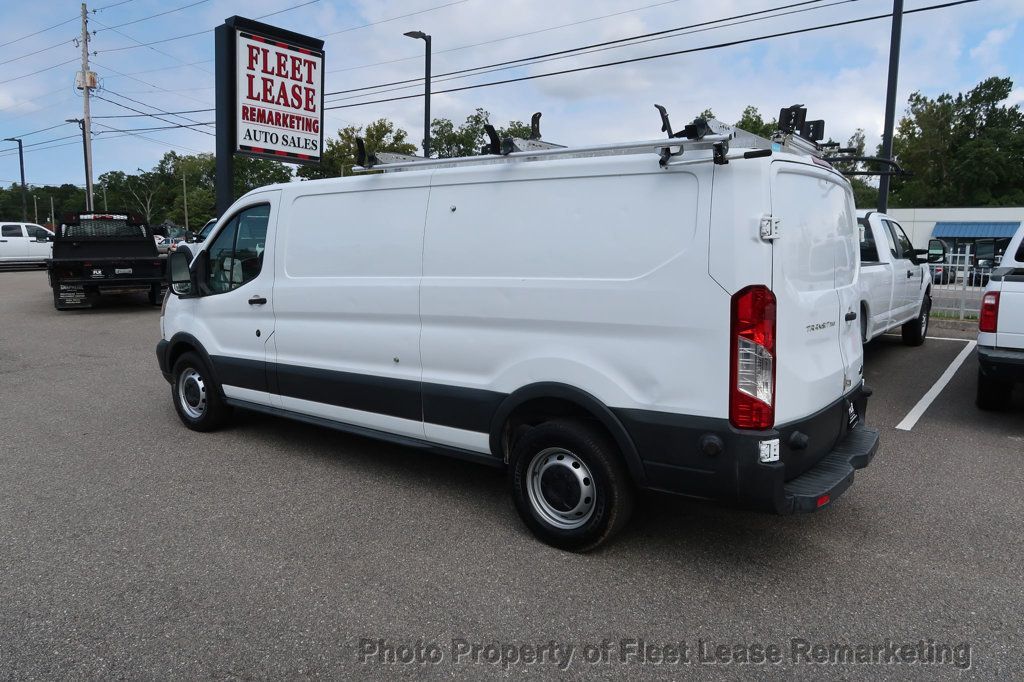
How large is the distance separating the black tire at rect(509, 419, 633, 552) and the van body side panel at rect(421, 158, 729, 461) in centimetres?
26

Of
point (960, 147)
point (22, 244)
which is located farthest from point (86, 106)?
point (960, 147)

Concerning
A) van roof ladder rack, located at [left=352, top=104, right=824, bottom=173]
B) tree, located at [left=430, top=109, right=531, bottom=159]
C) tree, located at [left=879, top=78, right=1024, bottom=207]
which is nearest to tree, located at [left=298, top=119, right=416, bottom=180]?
tree, located at [left=430, top=109, right=531, bottom=159]

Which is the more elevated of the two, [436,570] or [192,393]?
[192,393]

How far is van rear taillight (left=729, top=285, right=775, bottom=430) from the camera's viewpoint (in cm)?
327

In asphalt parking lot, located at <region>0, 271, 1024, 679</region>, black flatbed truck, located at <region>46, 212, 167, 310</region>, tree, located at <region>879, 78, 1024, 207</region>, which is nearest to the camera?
asphalt parking lot, located at <region>0, 271, 1024, 679</region>

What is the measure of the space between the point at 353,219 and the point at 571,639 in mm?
2996

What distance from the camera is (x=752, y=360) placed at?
10.8 ft

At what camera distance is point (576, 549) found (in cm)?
386

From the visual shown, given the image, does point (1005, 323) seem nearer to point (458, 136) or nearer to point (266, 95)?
point (266, 95)

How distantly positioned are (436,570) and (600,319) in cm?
150

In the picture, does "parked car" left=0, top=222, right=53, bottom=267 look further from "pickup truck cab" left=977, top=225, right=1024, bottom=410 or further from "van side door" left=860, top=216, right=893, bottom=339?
"pickup truck cab" left=977, top=225, right=1024, bottom=410

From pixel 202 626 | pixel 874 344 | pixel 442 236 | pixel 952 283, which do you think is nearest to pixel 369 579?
pixel 202 626

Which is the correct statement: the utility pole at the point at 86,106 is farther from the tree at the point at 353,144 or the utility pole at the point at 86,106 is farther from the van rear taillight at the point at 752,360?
the van rear taillight at the point at 752,360

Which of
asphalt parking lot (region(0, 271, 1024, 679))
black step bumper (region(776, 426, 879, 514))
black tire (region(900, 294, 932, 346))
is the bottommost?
asphalt parking lot (region(0, 271, 1024, 679))
